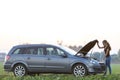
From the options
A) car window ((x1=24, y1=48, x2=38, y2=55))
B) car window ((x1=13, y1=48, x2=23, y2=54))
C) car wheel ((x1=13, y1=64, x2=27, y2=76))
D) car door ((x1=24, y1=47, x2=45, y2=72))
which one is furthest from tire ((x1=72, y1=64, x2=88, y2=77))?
car window ((x1=13, y1=48, x2=23, y2=54))

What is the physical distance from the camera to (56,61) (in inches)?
759

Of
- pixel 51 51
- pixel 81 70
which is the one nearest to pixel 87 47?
pixel 81 70

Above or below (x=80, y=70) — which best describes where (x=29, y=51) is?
above

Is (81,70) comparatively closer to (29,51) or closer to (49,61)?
(49,61)

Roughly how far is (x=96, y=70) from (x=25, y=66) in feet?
10.6

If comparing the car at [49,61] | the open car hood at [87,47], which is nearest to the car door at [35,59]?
the car at [49,61]

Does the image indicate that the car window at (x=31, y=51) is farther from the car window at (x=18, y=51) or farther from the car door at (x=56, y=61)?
the car door at (x=56, y=61)

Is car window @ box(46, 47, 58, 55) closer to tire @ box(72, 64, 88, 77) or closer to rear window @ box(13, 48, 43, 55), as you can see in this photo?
rear window @ box(13, 48, 43, 55)

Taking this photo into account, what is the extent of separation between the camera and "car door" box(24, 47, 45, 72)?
1964 cm

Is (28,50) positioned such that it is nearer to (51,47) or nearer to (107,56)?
(51,47)

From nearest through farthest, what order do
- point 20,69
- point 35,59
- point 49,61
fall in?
1. point 49,61
2. point 35,59
3. point 20,69

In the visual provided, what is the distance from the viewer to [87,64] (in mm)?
18922

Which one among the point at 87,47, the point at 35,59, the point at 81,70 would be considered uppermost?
the point at 87,47

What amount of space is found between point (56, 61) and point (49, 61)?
0.37m
